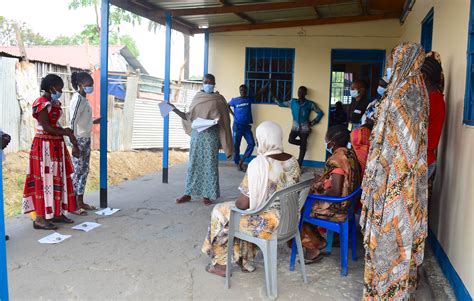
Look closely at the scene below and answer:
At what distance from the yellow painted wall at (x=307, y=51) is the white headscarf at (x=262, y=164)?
224 inches

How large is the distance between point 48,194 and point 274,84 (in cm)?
555

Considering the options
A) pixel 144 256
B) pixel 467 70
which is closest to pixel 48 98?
pixel 144 256

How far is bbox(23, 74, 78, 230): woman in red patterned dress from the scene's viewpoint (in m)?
4.16

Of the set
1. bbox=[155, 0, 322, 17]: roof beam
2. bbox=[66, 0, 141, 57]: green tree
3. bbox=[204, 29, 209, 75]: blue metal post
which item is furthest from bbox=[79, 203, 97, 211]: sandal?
bbox=[66, 0, 141, 57]: green tree

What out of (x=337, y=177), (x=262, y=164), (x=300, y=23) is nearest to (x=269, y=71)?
(x=300, y=23)

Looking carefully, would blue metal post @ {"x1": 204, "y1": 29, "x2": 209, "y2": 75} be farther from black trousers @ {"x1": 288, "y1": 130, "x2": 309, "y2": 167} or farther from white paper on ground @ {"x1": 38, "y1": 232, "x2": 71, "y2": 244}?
white paper on ground @ {"x1": 38, "y1": 232, "x2": 71, "y2": 244}

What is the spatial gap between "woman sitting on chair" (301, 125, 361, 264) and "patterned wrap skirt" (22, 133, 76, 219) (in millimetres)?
2580

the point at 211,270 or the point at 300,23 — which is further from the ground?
the point at 300,23

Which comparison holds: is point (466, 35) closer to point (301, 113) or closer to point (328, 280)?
point (328, 280)

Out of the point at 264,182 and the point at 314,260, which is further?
the point at 314,260

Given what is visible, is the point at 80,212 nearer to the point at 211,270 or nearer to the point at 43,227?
the point at 43,227

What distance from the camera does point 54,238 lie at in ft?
13.4

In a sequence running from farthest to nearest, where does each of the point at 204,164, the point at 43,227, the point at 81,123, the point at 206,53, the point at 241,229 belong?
the point at 206,53 < the point at 204,164 < the point at 81,123 < the point at 43,227 < the point at 241,229

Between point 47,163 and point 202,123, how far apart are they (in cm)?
183
